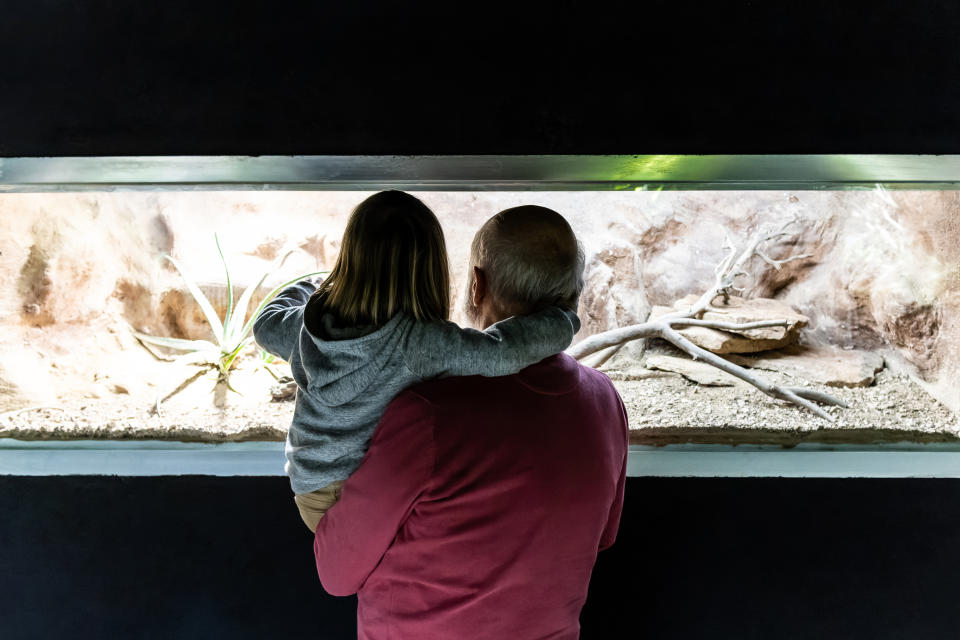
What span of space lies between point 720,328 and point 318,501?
100cm

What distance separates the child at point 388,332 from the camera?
81 centimetres

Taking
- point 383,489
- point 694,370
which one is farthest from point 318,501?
point 694,370

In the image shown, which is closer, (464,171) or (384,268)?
(384,268)

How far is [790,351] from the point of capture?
4.59ft

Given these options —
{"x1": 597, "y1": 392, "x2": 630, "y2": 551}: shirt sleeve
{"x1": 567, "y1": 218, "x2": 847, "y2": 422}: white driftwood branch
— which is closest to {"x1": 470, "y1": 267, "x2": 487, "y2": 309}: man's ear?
{"x1": 597, "y1": 392, "x2": 630, "y2": 551}: shirt sleeve

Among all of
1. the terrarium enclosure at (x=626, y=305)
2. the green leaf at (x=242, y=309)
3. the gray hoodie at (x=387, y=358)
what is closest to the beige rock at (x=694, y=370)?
the terrarium enclosure at (x=626, y=305)

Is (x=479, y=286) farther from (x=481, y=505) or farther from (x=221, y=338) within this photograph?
(x=221, y=338)

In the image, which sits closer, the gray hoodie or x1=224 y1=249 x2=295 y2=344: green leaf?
the gray hoodie

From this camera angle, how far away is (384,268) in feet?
2.69

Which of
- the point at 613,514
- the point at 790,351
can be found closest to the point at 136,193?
the point at 613,514

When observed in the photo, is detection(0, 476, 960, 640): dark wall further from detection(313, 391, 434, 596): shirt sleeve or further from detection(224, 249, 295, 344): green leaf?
detection(313, 391, 434, 596): shirt sleeve

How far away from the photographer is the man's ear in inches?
35.6
